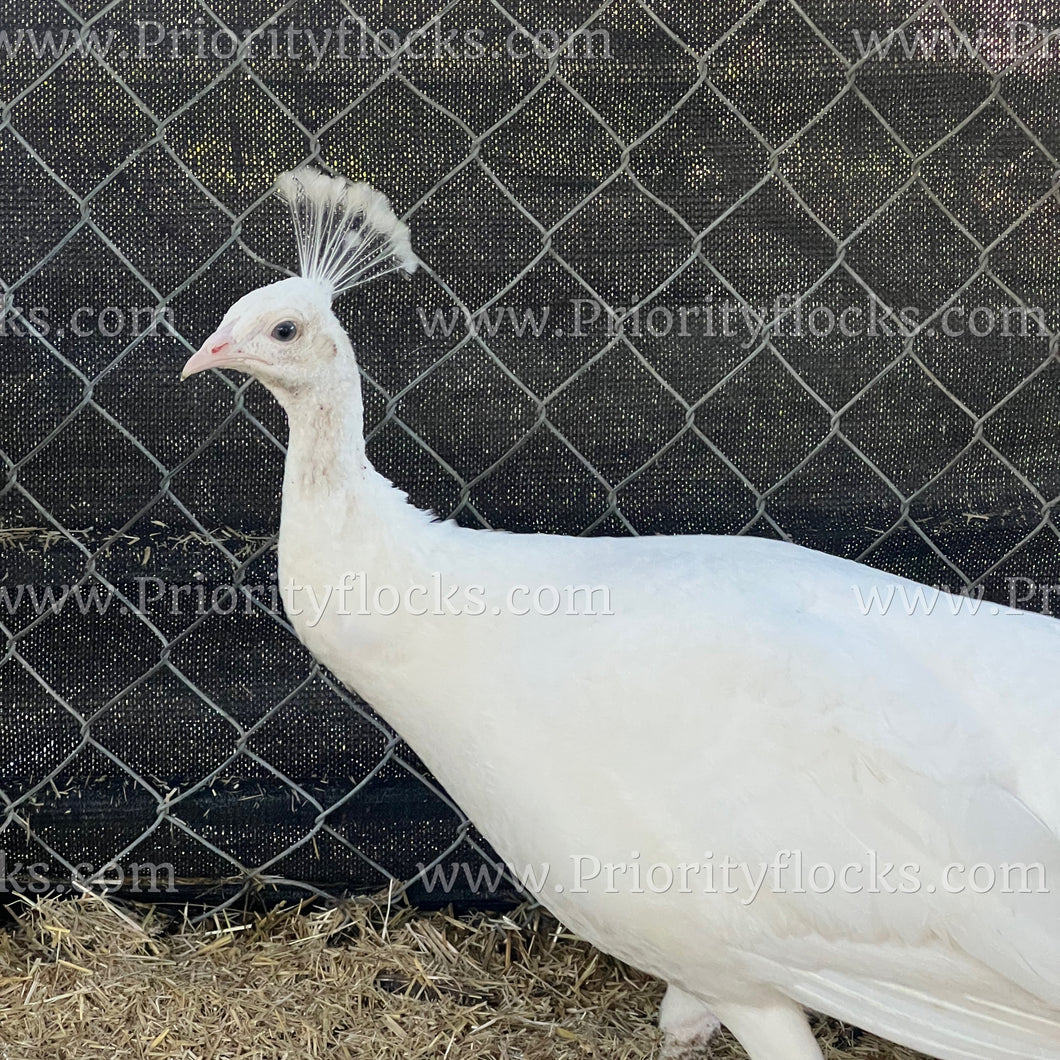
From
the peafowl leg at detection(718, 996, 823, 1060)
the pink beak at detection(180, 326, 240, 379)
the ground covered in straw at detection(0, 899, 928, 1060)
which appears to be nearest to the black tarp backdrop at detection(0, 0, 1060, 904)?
the ground covered in straw at detection(0, 899, 928, 1060)

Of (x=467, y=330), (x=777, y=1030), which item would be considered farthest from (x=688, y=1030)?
(x=467, y=330)

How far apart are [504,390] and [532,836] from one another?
28.4 inches

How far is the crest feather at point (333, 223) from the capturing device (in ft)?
4.83

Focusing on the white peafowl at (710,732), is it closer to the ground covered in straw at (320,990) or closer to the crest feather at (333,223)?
the crest feather at (333,223)

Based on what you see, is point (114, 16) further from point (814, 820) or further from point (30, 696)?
point (814, 820)

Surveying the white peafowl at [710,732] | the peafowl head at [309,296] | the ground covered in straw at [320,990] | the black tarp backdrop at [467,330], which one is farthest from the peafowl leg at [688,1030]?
the peafowl head at [309,296]

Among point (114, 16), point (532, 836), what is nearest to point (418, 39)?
point (114, 16)

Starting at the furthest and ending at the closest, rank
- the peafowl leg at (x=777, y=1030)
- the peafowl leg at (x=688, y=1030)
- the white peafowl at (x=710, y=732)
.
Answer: the peafowl leg at (x=688, y=1030), the peafowl leg at (x=777, y=1030), the white peafowl at (x=710, y=732)

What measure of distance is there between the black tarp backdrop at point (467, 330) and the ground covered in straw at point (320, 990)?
0.35 ft

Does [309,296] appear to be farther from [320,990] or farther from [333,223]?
[320,990]

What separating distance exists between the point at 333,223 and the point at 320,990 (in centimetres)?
111

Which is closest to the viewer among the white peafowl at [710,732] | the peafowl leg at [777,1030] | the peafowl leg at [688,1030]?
the white peafowl at [710,732]

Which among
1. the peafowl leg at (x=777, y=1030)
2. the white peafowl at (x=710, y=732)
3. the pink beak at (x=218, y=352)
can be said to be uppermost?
the pink beak at (x=218, y=352)

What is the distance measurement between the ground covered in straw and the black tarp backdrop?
0.11 meters
